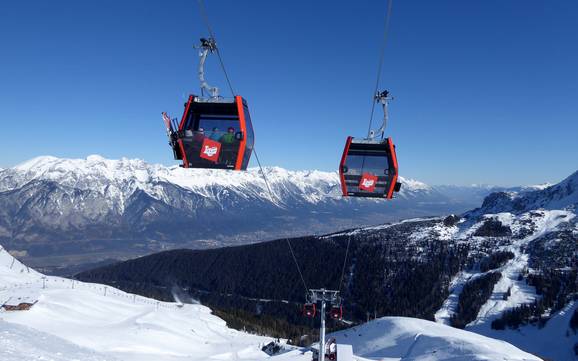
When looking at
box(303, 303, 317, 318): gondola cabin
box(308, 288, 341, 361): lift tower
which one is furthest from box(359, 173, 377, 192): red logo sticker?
box(303, 303, 317, 318): gondola cabin

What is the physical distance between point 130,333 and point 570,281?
183530 mm

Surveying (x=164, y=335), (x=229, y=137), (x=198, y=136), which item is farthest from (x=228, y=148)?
(x=164, y=335)

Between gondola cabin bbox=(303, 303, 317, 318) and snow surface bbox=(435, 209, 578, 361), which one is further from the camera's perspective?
snow surface bbox=(435, 209, 578, 361)

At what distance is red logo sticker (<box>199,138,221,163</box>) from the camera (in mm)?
18516

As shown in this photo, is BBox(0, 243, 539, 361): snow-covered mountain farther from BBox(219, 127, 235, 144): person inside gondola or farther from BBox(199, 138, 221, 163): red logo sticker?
BBox(219, 127, 235, 144): person inside gondola

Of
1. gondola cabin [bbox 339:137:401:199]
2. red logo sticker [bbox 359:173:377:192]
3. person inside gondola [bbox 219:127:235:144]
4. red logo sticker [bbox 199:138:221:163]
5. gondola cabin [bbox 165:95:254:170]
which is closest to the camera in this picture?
gondola cabin [bbox 165:95:254:170]

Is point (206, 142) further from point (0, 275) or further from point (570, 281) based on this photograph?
point (570, 281)

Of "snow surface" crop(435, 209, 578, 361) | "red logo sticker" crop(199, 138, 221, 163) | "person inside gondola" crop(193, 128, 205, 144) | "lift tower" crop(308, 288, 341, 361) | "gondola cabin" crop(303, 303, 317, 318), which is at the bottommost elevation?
"snow surface" crop(435, 209, 578, 361)

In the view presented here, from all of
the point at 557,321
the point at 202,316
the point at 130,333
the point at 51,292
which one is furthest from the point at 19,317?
the point at 557,321

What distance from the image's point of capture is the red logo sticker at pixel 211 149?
60.7 feet

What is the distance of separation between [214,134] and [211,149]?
0.73m

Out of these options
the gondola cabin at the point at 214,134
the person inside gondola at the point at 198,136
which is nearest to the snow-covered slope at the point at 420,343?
the gondola cabin at the point at 214,134

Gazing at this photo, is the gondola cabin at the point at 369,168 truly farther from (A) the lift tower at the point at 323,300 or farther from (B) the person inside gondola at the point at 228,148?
(B) the person inside gondola at the point at 228,148

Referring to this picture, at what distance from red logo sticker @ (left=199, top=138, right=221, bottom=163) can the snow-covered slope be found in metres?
42.8
